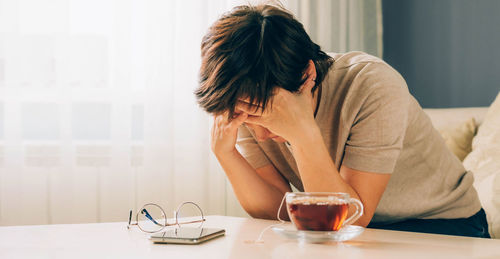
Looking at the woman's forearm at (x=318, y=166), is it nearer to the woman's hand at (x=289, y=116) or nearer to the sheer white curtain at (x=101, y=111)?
the woman's hand at (x=289, y=116)

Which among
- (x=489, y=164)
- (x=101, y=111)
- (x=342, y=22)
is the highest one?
(x=342, y=22)

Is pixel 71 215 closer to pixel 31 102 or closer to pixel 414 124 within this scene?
pixel 31 102

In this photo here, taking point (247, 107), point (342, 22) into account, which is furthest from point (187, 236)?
point (342, 22)

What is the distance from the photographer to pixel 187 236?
0.75 meters

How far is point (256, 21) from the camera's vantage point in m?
0.97

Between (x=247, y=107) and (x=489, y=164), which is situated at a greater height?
(x=247, y=107)

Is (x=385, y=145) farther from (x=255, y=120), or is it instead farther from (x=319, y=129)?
(x=255, y=120)

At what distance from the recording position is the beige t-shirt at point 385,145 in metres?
1.04

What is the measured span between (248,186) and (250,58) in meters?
0.42

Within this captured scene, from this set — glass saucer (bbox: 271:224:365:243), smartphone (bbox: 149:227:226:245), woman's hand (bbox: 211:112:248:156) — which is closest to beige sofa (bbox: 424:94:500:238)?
woman's hand (bbox: 211:112:248:156)

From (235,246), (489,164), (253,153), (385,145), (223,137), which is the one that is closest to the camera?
(235,246)

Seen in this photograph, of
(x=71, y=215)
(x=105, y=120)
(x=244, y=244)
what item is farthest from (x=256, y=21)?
(x=71, y=215)

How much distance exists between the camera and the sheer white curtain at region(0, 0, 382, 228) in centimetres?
179

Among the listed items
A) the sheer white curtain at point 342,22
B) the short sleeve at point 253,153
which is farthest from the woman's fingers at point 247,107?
the sheer white curtain at point 342,22
